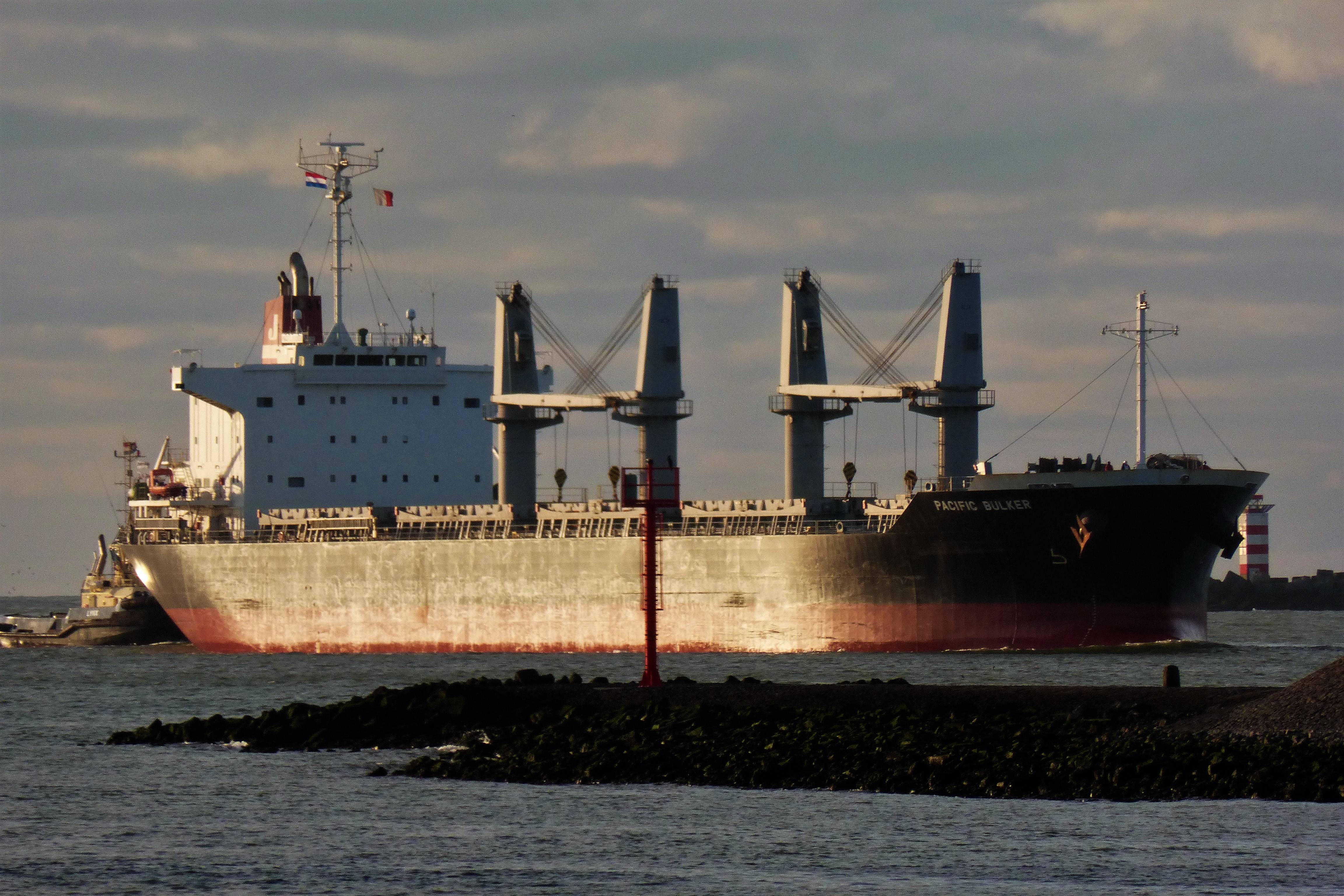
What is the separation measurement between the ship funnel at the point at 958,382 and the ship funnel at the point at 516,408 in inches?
429

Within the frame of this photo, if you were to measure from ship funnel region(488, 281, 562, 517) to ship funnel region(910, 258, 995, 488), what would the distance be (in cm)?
1089

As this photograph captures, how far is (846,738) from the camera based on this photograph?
21.3 meters

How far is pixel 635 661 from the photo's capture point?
130 ft

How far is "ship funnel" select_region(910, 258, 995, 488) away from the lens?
40.9 m

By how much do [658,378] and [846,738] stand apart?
23.8 metres

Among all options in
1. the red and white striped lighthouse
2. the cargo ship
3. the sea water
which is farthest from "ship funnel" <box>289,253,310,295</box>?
the red and white striped lighthouse

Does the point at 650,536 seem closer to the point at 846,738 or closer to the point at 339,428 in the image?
the point at 846,738

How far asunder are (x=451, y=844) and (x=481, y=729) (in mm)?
6027

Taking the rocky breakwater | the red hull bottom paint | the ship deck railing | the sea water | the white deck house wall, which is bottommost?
the sea water

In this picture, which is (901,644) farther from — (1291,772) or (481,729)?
(1291,772)

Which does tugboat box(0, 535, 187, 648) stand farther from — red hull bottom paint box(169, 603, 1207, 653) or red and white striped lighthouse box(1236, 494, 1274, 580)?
red and white striped lighthouse box(1236, 494, 1274, 580)

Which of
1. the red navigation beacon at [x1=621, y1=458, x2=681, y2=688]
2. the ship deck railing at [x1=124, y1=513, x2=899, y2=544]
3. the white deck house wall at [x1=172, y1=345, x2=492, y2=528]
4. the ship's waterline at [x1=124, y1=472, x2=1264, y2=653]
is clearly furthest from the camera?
the white deck house wall at [x1=172, y1=345, x2=492, y2=528]

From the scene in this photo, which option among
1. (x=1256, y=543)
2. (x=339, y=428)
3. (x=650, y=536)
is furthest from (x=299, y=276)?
(x=1256, y=543)

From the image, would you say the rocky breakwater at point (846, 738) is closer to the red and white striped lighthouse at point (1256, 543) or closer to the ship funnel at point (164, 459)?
the ship funnel at point (164, 459)
